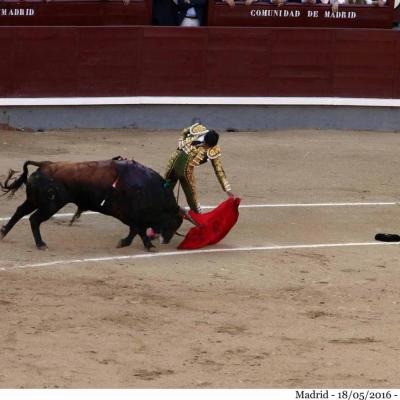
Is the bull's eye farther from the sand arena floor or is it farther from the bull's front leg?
the bull's front leg

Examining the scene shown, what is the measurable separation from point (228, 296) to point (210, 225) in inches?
67.4

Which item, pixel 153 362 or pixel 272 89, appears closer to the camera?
pixel 153 362

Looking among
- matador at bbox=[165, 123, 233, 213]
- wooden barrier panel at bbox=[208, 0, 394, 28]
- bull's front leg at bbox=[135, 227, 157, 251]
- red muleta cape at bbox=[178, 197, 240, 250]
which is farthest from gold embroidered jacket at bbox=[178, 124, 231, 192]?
wooden barrier panel at bbox=[208, 0, 394, 28]

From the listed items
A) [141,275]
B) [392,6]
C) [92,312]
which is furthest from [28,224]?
[392,6]

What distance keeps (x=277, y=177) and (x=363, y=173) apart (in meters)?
1.11

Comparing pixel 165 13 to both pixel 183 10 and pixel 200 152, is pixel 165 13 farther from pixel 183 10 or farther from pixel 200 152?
pixel 200 152

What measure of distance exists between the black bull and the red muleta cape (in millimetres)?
189

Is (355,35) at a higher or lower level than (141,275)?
higher

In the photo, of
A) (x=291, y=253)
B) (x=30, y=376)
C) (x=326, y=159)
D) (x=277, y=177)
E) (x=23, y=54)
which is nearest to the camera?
(x=30, y=376)

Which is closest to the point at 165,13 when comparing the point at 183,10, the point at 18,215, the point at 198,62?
the point at 183,10

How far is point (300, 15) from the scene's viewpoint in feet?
65.8

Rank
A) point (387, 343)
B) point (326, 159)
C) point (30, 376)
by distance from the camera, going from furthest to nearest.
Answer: point (326, 159) → point (387, 343) → point (30, 376)

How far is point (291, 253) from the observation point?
42.9 ft
